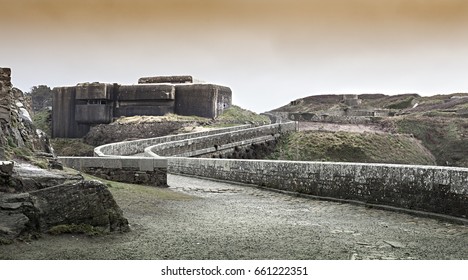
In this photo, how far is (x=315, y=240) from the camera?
6.90m

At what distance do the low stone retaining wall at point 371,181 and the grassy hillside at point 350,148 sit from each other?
52.4 feet

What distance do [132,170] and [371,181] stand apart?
253 inches

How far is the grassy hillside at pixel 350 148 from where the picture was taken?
30.5m

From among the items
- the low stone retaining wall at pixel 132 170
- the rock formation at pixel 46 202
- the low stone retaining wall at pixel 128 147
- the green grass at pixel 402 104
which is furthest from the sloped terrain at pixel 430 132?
the rock formation at pixel 46 202

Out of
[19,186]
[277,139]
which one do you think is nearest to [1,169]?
[19,186]

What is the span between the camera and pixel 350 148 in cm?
3120

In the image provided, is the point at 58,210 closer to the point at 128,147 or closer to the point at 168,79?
the point at 128,147

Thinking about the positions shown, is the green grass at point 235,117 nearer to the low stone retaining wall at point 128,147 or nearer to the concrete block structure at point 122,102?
the concrete block structure at point 122,102

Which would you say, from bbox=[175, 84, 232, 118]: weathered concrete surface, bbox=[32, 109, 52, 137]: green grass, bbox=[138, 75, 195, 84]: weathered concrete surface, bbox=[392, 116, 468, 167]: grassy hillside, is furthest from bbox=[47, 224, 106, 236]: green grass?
bbox=[32, 109, 52, 137]: green grass

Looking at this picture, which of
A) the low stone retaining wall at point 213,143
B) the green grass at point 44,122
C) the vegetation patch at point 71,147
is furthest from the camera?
the green grass at point 44,122

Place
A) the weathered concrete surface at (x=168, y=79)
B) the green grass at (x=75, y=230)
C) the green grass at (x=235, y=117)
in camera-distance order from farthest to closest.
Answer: the weathered concrete surface at (x=168, y=79), the green grass at (x=235, y=117), the green grass at (x=75, y=230)

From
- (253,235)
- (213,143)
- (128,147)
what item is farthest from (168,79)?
(253,235)

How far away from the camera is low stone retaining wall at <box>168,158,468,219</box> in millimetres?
8406

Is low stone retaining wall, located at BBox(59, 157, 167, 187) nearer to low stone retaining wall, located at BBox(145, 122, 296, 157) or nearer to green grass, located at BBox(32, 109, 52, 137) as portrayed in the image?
low stone retaining wall, located at BBox(145, 122, 296, 157)
